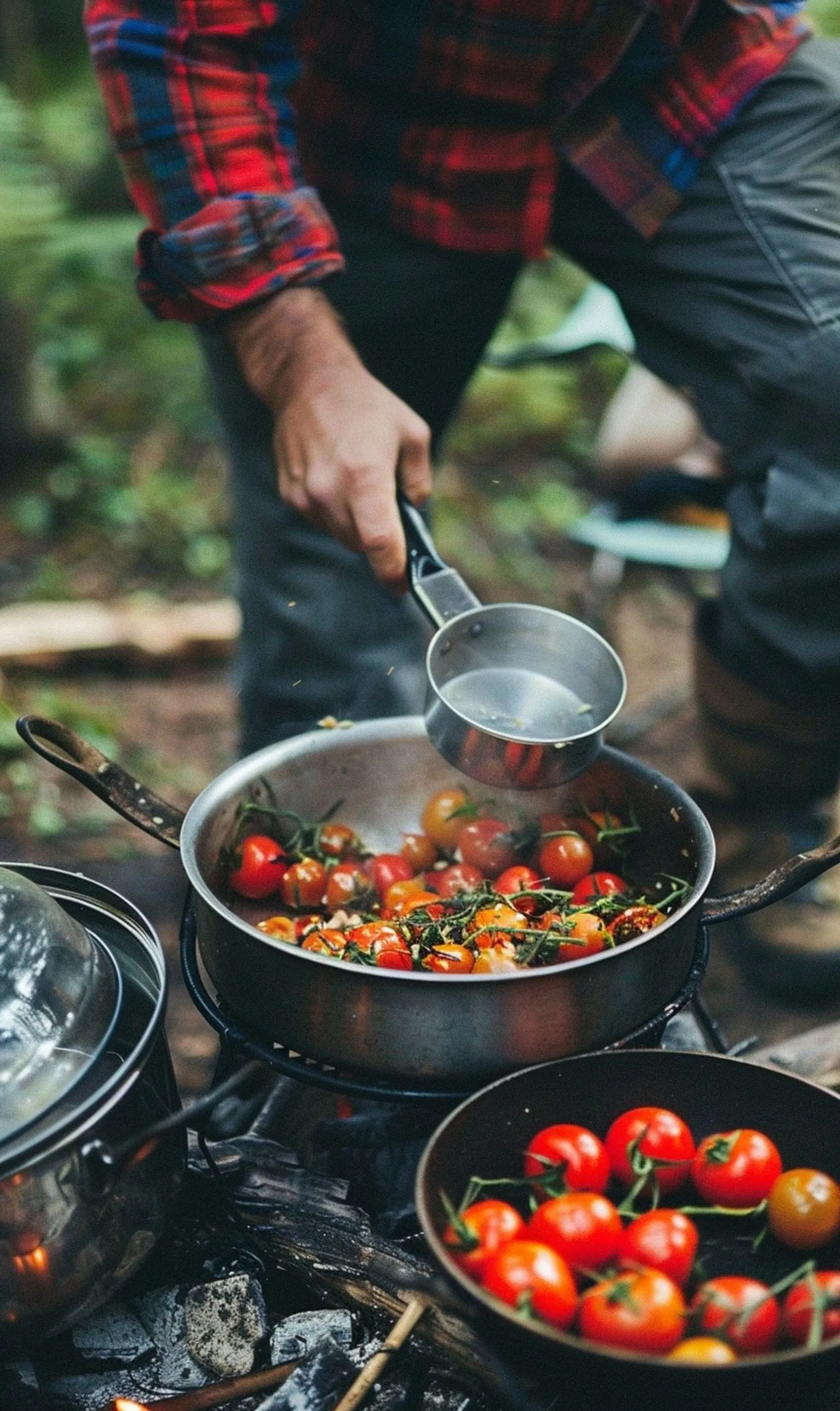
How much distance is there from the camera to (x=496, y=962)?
1.98 metres

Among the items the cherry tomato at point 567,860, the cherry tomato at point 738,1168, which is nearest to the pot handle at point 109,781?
the cherry tomato at point 567,860

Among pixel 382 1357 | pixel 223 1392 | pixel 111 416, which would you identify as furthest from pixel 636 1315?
pixel 111 416

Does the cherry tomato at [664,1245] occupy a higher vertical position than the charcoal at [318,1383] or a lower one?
higher

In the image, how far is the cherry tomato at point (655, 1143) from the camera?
6.10 feet

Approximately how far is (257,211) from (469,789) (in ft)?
3.99

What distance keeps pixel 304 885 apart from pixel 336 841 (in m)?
0.15

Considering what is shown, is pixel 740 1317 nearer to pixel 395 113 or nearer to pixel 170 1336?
pixel 170 1336

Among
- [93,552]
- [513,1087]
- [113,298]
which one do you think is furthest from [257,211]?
[113,298]

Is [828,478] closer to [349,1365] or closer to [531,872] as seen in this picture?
[531,872]

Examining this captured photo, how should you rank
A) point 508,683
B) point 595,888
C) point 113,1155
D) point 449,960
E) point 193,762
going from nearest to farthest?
point 113,1155
point 449,960
point 595,888
point 508,683
point 193,762

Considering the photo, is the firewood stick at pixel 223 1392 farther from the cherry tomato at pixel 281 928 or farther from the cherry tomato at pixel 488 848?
the cherry tomato at pixel 488 848

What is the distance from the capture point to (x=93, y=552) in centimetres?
572

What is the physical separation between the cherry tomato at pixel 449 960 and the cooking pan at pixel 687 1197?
8.3 inches

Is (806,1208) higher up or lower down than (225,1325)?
higher up
